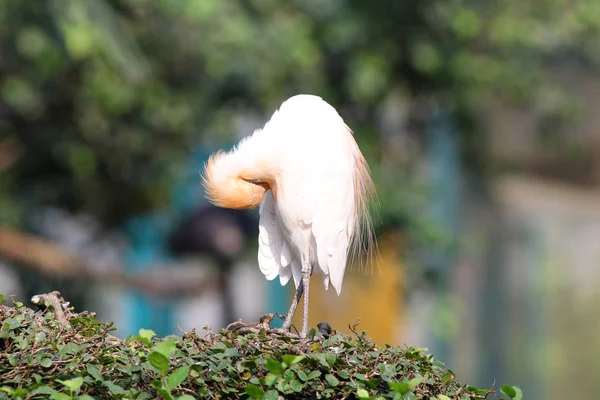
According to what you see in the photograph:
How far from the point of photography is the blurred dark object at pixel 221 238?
645cm

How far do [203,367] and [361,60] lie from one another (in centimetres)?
463

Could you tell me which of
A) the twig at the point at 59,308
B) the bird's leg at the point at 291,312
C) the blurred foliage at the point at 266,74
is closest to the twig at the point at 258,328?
the bird's leg at the point at 291,312

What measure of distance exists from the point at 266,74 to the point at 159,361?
15.3 feet

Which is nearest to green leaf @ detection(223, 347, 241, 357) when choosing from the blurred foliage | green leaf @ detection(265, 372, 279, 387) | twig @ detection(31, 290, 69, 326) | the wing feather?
green leaf @ detection(265, 372, 279, 387)

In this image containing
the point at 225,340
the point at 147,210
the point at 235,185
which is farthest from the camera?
the point at 147,210

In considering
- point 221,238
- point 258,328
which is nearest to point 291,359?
point 258,328

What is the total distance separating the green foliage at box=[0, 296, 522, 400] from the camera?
1.74 meters

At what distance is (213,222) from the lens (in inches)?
254

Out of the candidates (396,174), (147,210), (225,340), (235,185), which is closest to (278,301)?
(147,210)

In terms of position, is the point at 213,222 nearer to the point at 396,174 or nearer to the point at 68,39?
the point at 396,174

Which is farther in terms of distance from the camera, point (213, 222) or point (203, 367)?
point (213, 222)

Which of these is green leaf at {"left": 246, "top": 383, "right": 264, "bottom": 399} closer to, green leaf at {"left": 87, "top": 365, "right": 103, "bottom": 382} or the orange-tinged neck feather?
green leaf at {"left": 87, "top": 365, "right": 103, "bottom": 382}

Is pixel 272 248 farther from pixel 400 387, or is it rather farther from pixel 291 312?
pixel 400 387

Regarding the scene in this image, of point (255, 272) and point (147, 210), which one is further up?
point (147, 210)
